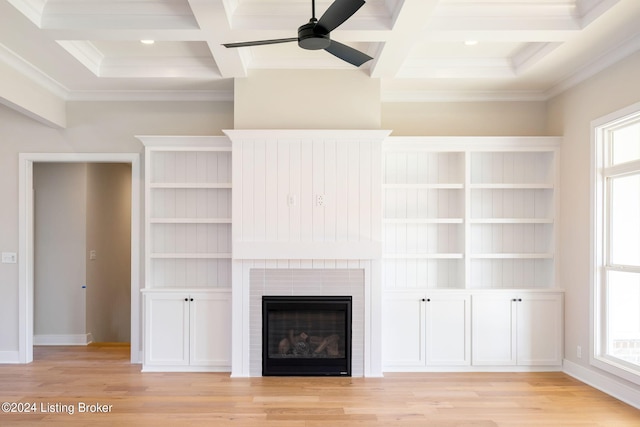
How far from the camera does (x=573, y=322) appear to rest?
14.9 ft

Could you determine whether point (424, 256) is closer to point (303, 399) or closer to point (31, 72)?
point (303, 399)

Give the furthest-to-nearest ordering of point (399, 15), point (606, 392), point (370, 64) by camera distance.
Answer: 1. point (370, 64)
2. point (606, 392)
3. point (399, 15)

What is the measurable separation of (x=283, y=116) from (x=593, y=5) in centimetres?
255

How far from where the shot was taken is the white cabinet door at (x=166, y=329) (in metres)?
4.63

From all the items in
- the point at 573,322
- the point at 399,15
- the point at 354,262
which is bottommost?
the point at 573,322

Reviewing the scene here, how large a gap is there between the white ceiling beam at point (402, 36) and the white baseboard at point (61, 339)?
451 centimetres

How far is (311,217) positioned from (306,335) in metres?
1.07

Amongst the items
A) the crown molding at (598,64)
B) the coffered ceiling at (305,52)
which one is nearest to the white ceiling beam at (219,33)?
the coffered ceiling at (305,52)

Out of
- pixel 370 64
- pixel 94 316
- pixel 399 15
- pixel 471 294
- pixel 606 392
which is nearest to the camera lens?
pixel 399 15

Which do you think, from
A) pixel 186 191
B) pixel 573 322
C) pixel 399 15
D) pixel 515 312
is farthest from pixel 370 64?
pixel 573 322

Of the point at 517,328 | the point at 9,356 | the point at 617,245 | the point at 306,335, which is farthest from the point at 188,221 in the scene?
the point at 617,245

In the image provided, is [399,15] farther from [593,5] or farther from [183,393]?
[183,393]

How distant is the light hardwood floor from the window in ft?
1.27

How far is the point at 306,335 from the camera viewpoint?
4.52m
